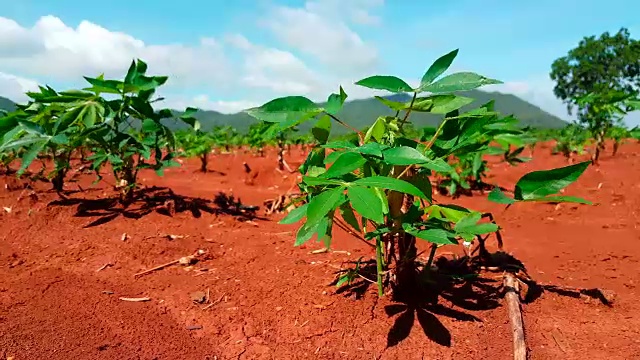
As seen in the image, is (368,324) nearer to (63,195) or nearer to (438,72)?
(438,72)

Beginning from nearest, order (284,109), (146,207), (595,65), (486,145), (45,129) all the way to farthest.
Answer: (284,109) < (486,145) < (45,129) < (146,207) < (595,65)

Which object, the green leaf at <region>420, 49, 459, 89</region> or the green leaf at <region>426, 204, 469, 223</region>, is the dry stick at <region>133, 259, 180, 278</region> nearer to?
the green leaf at <region>426, 204, 469, 223</region>

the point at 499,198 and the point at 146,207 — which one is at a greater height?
the point at 499,198

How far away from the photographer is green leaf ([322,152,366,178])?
3.58ft

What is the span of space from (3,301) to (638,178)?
5922 mm

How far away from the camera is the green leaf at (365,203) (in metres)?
1.00

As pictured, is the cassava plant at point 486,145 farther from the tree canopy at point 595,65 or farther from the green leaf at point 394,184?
the tree canopy at point 595,65

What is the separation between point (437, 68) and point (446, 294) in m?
0.88

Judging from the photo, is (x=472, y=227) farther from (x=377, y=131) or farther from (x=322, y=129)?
(x=322, y=129)

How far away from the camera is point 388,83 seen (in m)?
1.23

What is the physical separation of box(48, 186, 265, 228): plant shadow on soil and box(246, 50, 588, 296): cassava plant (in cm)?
156

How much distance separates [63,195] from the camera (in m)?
3.06

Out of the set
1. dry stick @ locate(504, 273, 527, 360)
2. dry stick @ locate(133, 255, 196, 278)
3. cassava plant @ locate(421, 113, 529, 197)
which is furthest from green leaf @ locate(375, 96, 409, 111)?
dry stick @ locate(133, 255, 196, 278)

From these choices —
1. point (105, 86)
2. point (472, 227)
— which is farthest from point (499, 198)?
point (105, 86)
